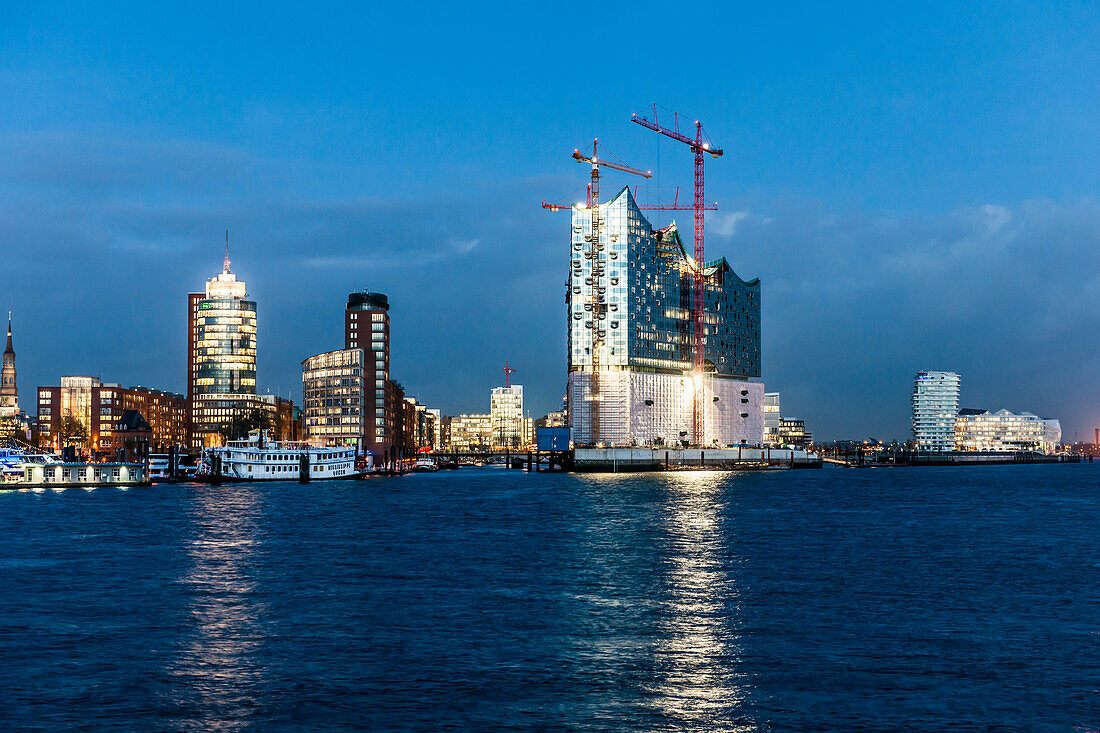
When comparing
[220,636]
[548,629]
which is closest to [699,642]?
[548,629]

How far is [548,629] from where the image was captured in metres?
41.4

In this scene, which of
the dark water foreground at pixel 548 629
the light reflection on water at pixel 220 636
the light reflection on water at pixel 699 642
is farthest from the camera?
the light reflection on water at pixel 699 642

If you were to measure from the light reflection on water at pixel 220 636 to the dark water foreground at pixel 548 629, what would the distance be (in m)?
0.14

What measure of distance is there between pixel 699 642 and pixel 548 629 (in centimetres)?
637

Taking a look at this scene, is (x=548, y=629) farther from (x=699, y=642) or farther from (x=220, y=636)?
(x=220, y=636)

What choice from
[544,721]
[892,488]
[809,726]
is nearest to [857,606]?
[809,726]

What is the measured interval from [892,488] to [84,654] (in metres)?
159

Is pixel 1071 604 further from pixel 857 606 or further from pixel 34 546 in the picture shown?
pixel 34 546

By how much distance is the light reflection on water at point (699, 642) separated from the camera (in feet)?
99.1

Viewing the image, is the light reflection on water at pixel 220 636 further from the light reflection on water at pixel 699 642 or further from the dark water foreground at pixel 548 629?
the light reflection on water at pixel 699 642

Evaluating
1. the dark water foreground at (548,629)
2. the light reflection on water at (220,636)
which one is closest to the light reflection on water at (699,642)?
the dark water foreground at (548,629)

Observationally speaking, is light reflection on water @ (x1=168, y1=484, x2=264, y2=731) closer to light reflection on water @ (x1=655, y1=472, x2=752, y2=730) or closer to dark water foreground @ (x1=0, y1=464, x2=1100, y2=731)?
dark water foreground @ (x1=0, y1=464, x2=1100, y2=731)

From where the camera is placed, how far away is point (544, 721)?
93.7ft

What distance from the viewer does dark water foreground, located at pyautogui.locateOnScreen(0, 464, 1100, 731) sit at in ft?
97.8
